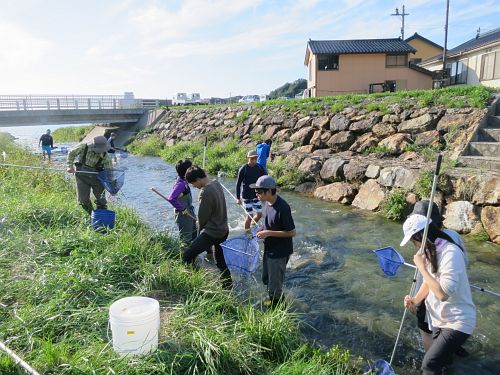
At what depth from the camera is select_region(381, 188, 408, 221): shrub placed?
8.93 metres

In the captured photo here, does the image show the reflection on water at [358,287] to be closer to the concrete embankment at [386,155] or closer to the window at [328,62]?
the concrete embankment at [386,155]

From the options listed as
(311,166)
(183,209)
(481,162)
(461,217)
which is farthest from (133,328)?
(311,166)

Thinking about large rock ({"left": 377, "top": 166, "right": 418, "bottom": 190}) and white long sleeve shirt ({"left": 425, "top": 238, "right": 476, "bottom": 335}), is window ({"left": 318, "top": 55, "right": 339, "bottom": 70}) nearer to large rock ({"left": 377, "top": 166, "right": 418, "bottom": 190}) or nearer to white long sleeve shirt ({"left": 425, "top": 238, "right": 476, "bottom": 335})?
large rock ({"left": 377, "top": 166, "right": 418, "bottom": 190})

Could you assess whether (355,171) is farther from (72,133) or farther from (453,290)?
(72,133)

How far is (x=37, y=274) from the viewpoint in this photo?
14.1 feet

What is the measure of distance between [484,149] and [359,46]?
18224 mm

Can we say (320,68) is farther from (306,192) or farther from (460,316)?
(460,316)

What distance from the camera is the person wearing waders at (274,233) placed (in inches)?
166

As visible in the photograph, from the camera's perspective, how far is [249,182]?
7402 millimetres

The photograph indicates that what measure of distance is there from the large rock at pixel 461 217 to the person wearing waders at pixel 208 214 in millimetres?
5395

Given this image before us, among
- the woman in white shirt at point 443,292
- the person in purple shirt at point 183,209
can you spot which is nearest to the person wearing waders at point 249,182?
the person in purple shirt at point 183,209

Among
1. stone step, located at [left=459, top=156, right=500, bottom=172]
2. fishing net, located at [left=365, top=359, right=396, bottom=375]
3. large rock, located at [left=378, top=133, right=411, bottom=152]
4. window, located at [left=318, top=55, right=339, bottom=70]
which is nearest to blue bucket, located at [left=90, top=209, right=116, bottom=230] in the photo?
fishing net, located at [left=365, top=359, right=396, bottom=375]

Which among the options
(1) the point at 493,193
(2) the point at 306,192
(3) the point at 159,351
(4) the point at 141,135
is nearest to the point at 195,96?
(4) the point at 141,135

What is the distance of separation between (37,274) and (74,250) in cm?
61
